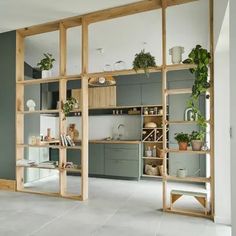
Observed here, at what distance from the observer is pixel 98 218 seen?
10.1 feet

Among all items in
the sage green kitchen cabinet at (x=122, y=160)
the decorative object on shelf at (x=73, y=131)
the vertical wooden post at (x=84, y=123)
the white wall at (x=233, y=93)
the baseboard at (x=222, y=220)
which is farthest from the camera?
the decorative object on shelf at (x=73, y=131)

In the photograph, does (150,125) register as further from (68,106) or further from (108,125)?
(68,106)

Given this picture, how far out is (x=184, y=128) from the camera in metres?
5.35

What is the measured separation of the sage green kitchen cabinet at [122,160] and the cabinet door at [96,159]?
0.44 ft

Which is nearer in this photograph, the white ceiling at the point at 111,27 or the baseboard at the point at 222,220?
the baseboard at the point at 222,220

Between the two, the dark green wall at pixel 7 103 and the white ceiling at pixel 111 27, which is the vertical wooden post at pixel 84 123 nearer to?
the white ceiling at pixel 111 27

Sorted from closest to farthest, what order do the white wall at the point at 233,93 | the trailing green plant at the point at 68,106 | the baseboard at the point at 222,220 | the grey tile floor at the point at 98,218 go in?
the white wall at the point at 233,93 → the grey tile floor at the point at 98,218 → the baseboard at the point at 222,220 → the trailing green plant at the point at 68,106

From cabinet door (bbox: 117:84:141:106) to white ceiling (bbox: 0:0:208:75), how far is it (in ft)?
2.90

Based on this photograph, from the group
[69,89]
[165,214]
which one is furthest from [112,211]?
[69,89]

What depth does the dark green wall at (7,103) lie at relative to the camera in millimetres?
4477

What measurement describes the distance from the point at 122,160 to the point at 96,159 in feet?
2.22

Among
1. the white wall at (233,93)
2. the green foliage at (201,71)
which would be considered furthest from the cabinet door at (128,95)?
the white wall at (233,93)

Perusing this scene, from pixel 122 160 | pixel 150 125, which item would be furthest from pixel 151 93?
pixel 122 160

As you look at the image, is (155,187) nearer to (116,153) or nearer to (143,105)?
(116,153)
